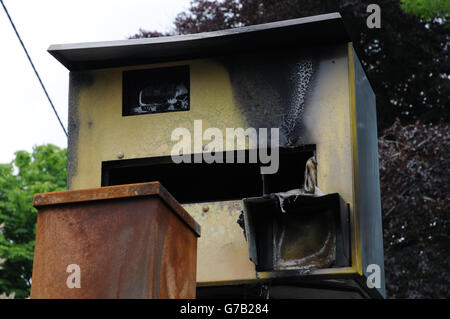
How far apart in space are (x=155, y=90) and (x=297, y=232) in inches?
110

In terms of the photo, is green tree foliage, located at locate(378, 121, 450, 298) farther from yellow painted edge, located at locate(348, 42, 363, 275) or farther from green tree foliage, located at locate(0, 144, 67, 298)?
green tree foliage, located at locate(0, 144, 67, 298)

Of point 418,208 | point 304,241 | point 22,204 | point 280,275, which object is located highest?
point 22,204

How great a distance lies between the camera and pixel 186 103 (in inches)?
403

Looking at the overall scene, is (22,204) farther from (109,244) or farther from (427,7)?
(109,244)

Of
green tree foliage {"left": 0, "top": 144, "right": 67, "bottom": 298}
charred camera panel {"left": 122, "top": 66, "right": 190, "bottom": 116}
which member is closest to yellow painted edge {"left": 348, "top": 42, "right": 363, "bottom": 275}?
charred camera panel {"left": 122, "top": 66, "right": 190, "bottom": 116}

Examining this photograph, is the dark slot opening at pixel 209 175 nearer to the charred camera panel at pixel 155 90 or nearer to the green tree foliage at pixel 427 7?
the charred camera panel at pixel 155 90

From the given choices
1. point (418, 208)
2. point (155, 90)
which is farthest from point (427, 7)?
point (155, 90)

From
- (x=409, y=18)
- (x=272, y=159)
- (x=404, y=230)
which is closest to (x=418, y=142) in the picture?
(x=404, y=230)

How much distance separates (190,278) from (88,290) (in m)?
0.95

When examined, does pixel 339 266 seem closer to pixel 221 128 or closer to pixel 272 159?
pixel 272 159

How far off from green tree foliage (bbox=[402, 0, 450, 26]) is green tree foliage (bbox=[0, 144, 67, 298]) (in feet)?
40.6

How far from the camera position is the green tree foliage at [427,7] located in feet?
58.9

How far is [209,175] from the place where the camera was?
12188mm

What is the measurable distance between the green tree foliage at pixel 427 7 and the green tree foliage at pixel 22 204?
12376 mm
